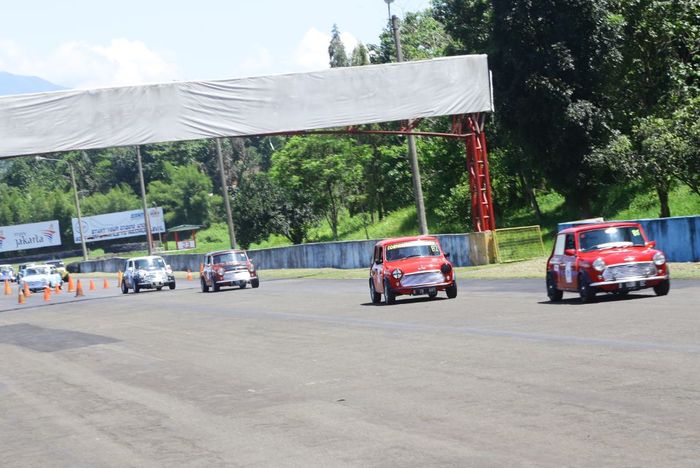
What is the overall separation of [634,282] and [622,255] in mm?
571

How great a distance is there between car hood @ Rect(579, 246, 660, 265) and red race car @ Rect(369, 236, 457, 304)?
5.51 metres

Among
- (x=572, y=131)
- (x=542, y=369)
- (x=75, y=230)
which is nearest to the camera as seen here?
(x=542, y=369)

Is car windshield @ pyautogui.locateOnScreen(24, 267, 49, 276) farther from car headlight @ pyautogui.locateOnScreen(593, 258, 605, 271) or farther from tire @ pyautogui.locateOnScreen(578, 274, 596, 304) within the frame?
car headlight @ pyautogui.locateOnScreen(593, 258, 605, 271)

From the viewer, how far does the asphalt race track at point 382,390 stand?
8.78 metres

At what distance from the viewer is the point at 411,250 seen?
2752 centimetres

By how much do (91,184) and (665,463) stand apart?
158m

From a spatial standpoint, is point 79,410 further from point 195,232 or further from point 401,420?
point 195,232

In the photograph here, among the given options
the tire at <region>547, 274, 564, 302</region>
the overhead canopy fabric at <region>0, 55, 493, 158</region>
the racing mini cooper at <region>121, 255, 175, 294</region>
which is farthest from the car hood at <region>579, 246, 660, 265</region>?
the racing mini cooper at <region>121, 255, 175, 294</region>

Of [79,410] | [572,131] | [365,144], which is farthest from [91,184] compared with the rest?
[79,410]

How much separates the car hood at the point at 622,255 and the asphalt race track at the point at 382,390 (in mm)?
818

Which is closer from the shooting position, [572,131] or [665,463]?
[665,463]

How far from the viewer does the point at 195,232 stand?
456ft

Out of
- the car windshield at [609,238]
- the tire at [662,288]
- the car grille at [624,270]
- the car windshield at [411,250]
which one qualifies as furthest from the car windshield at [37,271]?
the car grille at [624,270]

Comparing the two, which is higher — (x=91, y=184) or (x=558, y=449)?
(x=91, y=184)
